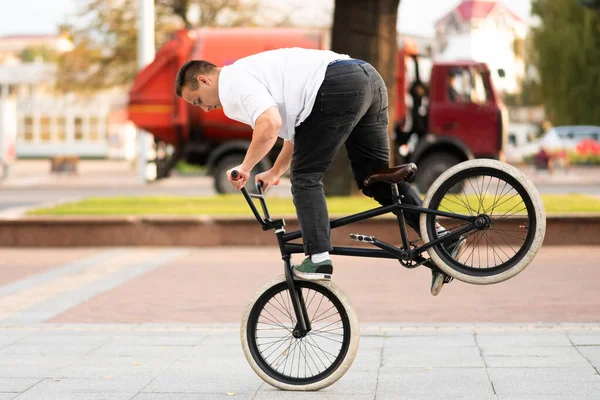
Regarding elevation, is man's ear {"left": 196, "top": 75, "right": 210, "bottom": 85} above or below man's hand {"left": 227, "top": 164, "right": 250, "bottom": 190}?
above

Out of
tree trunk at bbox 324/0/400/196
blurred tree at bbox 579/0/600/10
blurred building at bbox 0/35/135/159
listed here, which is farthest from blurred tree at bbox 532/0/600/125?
blurred tree at bbox 579/0/600/10

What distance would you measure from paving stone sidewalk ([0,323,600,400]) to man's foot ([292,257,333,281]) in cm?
54

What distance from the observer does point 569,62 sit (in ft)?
133

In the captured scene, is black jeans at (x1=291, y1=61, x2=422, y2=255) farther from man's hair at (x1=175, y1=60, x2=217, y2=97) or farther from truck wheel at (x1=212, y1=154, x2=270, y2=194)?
truck wheel at (x1=212, y1=154, x2=270, y2=194)

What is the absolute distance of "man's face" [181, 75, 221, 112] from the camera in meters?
4.97

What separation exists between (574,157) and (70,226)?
2575 cm

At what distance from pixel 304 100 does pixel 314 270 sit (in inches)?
31.3

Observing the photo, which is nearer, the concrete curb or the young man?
the young man

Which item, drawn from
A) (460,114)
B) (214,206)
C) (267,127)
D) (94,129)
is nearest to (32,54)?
(94,129)

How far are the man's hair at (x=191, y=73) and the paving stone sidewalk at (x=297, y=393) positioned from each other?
140 cm

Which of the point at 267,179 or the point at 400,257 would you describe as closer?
the point at 400,257

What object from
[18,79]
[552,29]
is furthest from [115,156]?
[552,29]

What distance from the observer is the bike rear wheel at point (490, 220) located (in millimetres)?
5062

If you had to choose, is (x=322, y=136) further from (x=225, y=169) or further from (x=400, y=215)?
(x=225, y=169)
